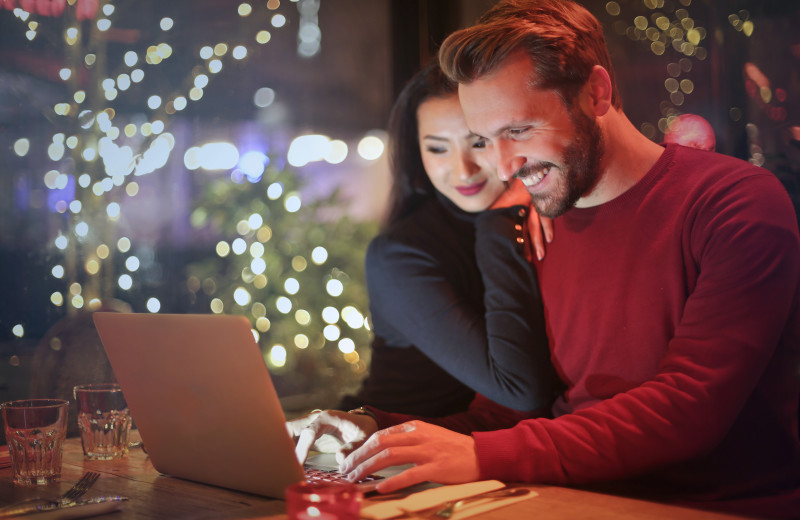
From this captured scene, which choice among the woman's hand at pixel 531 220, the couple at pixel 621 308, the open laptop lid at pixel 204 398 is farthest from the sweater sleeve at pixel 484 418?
the open laptop lid at pixel 204 398

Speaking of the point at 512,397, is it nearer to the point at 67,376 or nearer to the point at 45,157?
the point at 67,376

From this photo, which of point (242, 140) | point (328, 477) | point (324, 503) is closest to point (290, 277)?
point (242, 140)

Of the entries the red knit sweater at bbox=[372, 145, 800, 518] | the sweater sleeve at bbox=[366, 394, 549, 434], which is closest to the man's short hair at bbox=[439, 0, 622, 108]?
the red knit sweater at bbox=[372, 145, 800, 518]

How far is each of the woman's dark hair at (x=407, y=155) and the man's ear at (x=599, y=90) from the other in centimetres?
51

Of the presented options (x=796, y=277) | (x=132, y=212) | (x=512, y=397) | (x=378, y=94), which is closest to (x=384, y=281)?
(x=512, y=397)

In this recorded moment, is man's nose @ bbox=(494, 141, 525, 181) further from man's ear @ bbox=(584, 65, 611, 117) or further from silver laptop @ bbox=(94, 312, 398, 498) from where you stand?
silver laptop @ bbox=(94, 312, 398, 498)

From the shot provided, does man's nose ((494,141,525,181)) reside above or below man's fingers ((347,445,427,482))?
above

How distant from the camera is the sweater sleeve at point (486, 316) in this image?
1.65 meters

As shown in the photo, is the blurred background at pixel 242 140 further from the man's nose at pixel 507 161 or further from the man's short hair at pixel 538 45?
the man's nose at pixel 507 161

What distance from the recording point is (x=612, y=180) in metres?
1.55

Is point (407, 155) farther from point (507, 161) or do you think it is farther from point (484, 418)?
point (484, 418)

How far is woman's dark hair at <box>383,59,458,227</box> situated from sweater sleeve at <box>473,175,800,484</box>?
96 cm

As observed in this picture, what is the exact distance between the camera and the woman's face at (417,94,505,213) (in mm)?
1885

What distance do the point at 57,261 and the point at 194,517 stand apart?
1.26m
